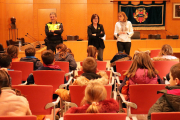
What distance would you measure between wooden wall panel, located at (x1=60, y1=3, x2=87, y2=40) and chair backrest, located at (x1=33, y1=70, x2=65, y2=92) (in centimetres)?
904

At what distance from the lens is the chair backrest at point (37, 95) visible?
8.84 ft

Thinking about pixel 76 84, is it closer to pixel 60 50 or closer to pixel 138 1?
pixel 60 50

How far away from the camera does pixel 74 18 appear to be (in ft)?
40.6

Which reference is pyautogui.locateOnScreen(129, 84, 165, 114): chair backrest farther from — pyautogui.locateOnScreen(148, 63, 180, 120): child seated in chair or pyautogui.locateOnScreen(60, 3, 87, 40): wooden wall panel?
pyautogui.locateOnScreen(60, 3, 87, 40): wooden wall panel

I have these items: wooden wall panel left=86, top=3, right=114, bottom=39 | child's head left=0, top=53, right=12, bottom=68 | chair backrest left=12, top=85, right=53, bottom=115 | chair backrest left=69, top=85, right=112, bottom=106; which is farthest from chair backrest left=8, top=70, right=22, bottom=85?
wooden wall panel left=86, top=3, right=114, bottom=39

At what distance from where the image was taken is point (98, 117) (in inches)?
69.8

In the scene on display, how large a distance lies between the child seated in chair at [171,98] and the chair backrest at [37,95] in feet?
3.79

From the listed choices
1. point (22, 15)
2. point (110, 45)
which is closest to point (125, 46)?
point (110, 45)

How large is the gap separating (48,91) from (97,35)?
166 inches

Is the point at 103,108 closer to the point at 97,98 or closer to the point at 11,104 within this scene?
the point at 97,98

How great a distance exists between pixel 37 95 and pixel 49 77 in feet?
2.45

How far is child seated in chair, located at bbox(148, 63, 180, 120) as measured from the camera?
197 cm

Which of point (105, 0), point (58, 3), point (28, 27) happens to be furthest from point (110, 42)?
point (28, 27)

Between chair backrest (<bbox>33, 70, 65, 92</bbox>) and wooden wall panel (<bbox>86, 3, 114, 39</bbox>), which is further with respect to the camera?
wooden wall panel (<bbox>86, 3, 114, 39</bbox>)
